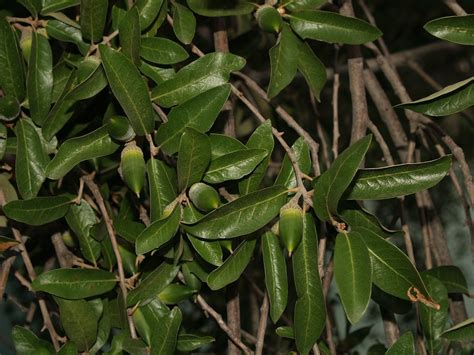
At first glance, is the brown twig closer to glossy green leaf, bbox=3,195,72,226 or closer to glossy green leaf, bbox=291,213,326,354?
glossy green leaf, bbox=3,195,72,226

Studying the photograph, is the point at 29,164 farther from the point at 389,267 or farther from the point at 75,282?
the point at 389,267

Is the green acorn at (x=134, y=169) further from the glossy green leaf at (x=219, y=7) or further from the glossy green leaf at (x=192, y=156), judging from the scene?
the glossy green leaf at (x=219, y=7)

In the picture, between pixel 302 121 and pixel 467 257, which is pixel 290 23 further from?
pixel 467 257

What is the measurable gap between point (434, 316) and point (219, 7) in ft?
1.51

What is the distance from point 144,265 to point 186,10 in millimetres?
304

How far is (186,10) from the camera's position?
103cm

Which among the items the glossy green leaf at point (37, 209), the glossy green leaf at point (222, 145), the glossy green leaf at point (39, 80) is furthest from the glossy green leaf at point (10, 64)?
the glossy green leaf at point (222, 145)

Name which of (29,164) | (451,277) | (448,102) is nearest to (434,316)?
(451,277)

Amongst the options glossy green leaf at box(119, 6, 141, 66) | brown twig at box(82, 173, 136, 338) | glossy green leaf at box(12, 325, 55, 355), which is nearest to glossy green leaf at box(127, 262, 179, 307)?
brown twig at box(82, 173, 136, 338)

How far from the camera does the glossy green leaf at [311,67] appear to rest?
107 centimetres

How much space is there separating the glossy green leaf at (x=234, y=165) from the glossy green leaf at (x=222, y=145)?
0.10 feet

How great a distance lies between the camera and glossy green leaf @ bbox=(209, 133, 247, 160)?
0.98m

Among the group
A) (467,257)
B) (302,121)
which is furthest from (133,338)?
(467,257)

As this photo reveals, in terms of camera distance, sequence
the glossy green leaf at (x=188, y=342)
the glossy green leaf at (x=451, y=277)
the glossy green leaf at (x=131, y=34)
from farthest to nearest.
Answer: the glossy green leaf at (x=451, y=277)
the glossy green leaf at (x=188, y=342)
the glossy green leaf at (x=131, y=34)
